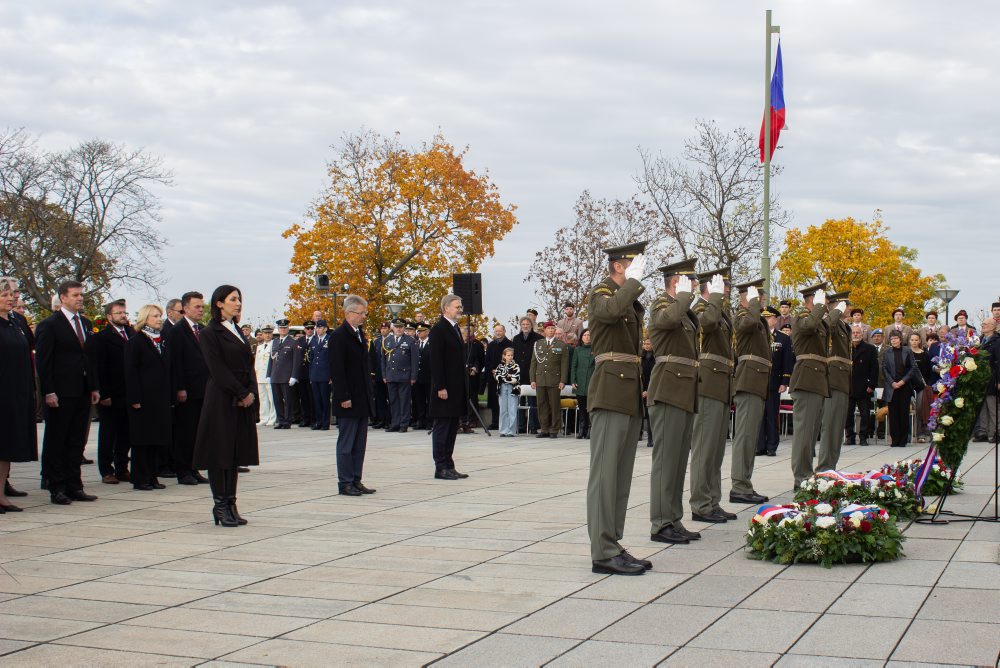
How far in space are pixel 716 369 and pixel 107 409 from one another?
679cm

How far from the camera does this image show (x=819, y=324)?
1068cm

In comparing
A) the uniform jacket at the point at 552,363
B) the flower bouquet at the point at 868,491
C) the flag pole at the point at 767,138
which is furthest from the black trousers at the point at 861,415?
the flower bouquet at the point at 868,491

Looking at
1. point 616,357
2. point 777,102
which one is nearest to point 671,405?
point 616,357

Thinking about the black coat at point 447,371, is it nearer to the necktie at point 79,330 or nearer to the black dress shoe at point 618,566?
the necktie at point 79,330

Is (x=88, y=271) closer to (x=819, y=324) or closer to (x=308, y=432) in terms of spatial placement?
(x=308, y=432)

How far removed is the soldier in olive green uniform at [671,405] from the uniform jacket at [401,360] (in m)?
12.1

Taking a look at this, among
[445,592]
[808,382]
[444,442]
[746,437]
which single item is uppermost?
[808,382]

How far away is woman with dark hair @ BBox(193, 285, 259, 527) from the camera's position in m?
8.84

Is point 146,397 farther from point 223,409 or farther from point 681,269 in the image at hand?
point 681,269

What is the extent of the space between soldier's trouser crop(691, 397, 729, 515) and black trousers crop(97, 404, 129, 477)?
6472mm

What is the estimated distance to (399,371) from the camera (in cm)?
2005

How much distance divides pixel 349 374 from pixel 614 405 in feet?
14.8

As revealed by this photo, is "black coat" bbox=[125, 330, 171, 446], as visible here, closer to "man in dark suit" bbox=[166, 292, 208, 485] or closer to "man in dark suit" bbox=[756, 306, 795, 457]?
"man in dark suit" bbox=[166, 292, 208, 485]

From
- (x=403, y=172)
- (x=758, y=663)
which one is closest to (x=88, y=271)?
(x=403, y=172)
